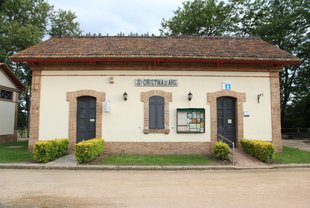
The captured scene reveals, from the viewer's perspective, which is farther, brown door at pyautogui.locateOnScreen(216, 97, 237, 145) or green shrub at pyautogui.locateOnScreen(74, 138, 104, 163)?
brown door at pyautogui.locateOnScreen(216, 97, 237, 145)

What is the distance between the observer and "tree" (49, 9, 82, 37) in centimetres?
3250

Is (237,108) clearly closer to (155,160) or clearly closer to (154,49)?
(155,160)

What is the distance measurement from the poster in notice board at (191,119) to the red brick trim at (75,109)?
12.2 feet

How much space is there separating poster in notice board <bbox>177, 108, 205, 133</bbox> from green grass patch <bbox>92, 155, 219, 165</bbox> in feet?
4.35

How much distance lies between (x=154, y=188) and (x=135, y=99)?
Result: 6300 millimetres

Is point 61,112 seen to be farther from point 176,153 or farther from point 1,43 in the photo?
point 1,43

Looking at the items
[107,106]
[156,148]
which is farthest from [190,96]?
[107,106]

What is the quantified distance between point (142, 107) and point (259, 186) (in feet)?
22.1

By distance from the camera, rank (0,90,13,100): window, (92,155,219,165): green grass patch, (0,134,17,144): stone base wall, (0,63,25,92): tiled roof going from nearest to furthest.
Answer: (92,155,219,165): green grass patch < (0,63,25,92): tiled roof < (0,134,17,144): stone base wall < (0,90,13,100): window

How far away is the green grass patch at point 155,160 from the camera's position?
10.6 meters

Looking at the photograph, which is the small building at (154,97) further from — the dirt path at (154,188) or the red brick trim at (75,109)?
the dirt path at (154,188)

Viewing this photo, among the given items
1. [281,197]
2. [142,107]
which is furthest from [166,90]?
[281,197]

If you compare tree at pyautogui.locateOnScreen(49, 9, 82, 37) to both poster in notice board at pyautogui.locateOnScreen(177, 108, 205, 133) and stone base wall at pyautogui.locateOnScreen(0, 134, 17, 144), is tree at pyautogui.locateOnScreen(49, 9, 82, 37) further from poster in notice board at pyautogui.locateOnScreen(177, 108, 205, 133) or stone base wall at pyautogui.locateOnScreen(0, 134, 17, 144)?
poster in notice board at pyautogui.locateOnScreen(177, 108, 205, 133)

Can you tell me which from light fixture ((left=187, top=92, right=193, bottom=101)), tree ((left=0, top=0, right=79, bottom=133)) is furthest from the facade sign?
tree ((left=0, top=0, right=79, bottom=133))
